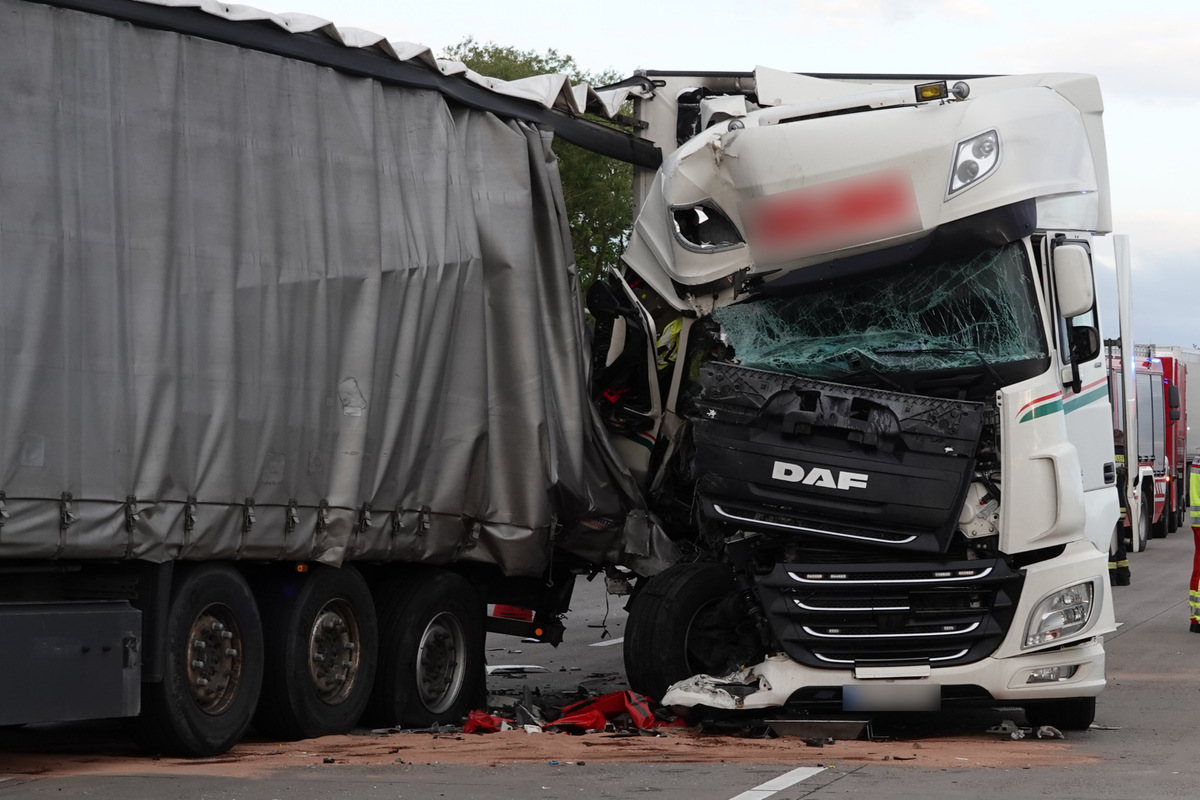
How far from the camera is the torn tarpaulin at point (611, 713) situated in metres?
9.77

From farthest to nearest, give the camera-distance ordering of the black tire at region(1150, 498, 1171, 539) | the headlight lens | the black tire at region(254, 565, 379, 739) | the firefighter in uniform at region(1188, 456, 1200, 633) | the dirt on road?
1. the black tire at region(1150, 498, 1171, 539)
2. the firefighter in uniform at region(1188, 456, 1200, 633)
3. the headlight lens
4. the black tire at region(254, 565, 379, 739)
5. the dirt on road

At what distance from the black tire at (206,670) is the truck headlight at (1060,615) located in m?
4.11

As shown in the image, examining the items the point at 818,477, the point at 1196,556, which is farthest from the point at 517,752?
the point at 1196,556

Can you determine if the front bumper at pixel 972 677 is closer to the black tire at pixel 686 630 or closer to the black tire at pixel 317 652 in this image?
the black tire at pixel 686 630

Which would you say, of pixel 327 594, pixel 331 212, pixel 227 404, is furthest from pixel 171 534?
pixel 331 212

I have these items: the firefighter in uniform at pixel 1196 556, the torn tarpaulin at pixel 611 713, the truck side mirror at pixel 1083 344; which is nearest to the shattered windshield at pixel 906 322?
the truck side mirror at pixel 1083 344

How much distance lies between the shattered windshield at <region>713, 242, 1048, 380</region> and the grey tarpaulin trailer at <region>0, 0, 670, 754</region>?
4.04 feet

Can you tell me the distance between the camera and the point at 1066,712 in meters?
9.66

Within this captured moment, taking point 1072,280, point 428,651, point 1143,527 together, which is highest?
point 1072,280

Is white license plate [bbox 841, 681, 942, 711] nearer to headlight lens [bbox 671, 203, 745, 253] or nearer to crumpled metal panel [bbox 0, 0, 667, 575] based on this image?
crumpled metal panel [bbox 0, 0, 667, 575]

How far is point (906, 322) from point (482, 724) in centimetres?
337

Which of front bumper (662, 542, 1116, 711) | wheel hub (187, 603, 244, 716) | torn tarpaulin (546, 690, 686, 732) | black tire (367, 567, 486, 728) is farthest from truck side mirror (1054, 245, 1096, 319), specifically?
wheel hub (187, 603, 244, 716)

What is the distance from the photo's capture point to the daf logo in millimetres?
9230

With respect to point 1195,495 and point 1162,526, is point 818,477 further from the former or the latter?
point 1162,526
